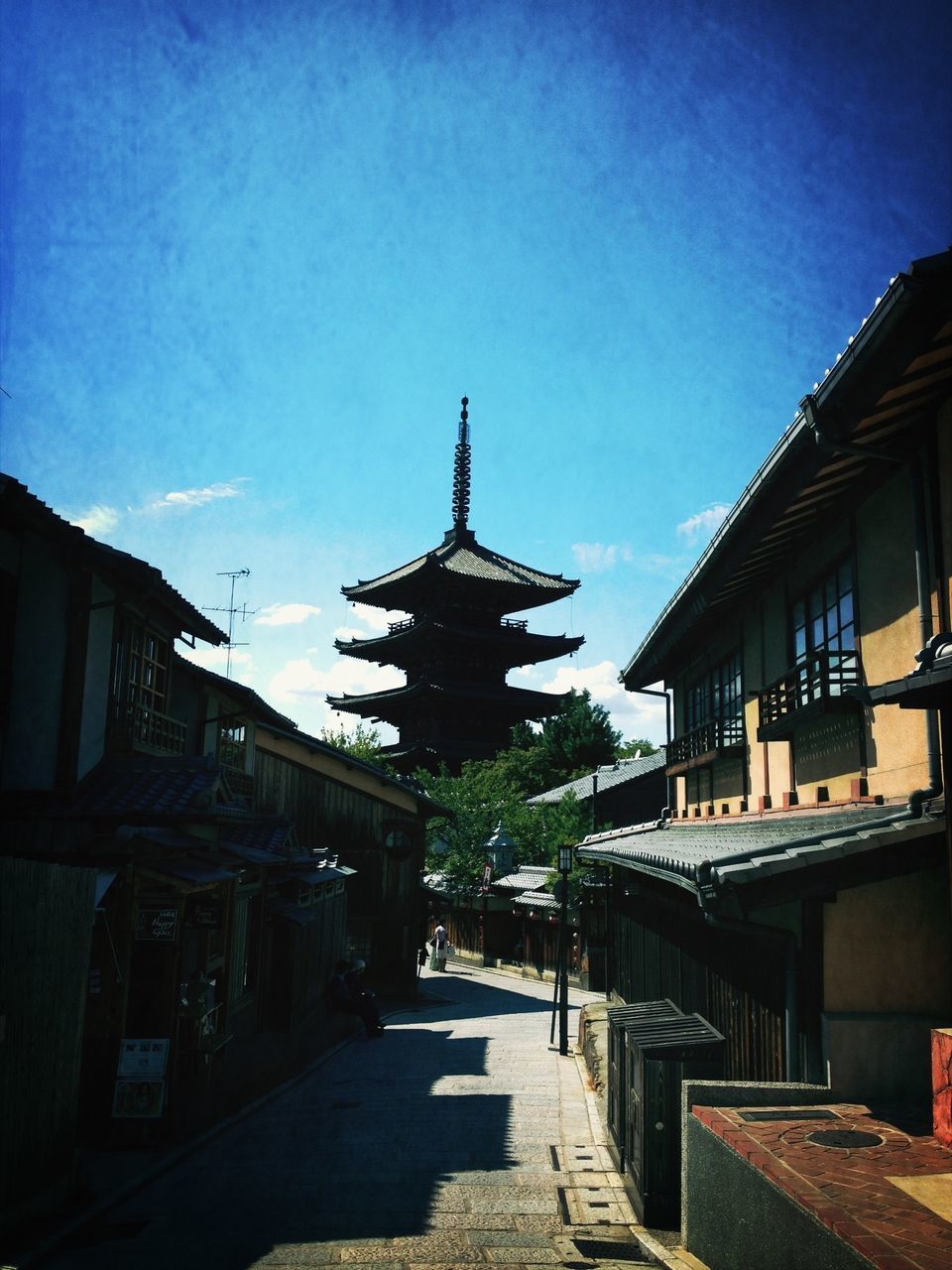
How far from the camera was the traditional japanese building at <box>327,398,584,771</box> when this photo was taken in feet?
164

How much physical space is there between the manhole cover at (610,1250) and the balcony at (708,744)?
7.03 m

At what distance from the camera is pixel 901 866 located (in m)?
7.22

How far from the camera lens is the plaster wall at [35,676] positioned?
1194 cm

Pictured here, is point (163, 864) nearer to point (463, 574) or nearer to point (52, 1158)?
point (52, 1158)

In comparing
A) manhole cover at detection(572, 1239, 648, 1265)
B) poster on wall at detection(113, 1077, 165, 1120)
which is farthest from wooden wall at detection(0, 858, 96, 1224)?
manhole cover at detection(572, 1239, 648, 1265)

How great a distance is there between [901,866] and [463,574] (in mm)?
42692

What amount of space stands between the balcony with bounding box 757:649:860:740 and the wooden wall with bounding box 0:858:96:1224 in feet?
23.0

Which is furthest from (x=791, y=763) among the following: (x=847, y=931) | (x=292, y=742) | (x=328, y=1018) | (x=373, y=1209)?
(x=292, y=742)

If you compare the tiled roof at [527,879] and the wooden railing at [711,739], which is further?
the tiled roof at [527,879]

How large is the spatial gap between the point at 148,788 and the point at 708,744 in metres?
8.19

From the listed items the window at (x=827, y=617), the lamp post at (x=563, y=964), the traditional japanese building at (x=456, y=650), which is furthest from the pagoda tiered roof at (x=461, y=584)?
the window at (x=827, y=617)

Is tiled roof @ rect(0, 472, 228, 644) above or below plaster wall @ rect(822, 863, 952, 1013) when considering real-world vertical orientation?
above

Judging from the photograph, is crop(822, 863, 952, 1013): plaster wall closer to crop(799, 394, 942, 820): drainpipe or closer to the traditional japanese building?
crop(799, 394, 942, 820): drainpipe

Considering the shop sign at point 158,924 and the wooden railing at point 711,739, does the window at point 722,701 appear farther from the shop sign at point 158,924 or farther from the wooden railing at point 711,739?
the shop sign at point 158,924
